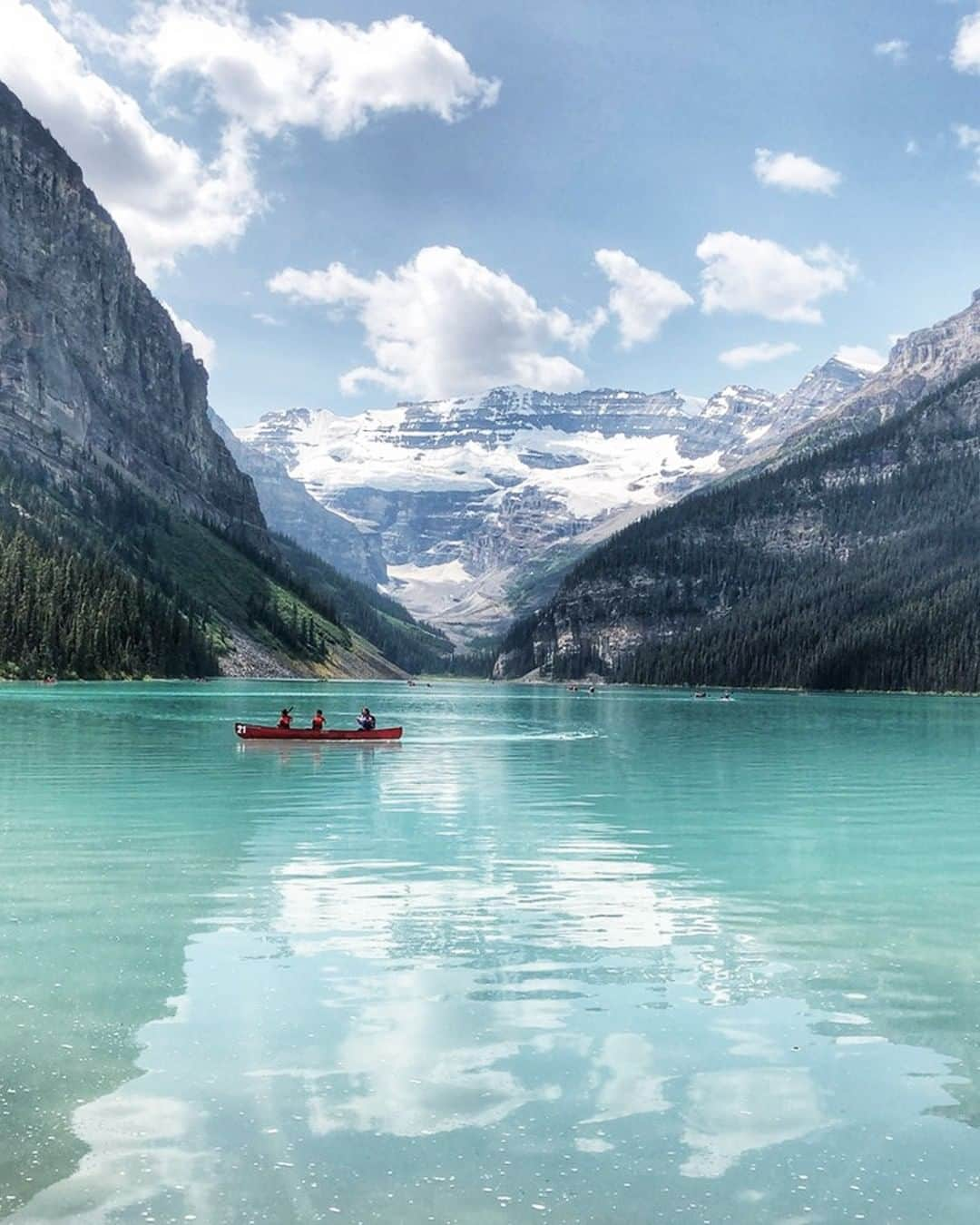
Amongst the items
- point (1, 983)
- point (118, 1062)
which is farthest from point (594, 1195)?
point (1, 983)

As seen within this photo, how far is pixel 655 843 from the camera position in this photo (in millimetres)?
44594

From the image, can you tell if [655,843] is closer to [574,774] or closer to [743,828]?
[743,828]

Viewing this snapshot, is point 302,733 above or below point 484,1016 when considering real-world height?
above

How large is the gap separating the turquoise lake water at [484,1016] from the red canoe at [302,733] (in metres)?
38.9

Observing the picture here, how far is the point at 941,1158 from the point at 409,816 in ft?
127

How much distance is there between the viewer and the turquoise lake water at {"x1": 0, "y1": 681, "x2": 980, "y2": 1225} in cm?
1414

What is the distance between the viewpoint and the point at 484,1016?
830 inches

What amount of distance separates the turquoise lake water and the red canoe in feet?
128

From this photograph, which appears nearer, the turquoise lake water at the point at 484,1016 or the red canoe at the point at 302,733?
the turquoise lake water at the point at 484,1016

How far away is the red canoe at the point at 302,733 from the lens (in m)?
92.6

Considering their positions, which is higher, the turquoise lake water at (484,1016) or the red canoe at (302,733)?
the red canoe at (302,733)

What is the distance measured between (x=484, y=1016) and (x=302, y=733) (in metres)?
75.5

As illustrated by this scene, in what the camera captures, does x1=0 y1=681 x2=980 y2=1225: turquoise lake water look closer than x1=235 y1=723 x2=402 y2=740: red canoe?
Yes

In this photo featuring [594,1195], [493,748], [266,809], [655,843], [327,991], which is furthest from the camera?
[493,748]
